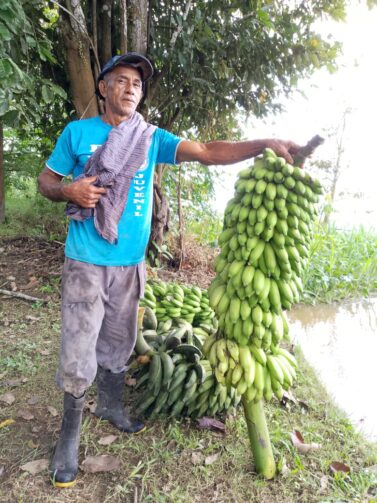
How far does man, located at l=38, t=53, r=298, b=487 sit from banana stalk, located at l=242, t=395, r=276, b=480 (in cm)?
94

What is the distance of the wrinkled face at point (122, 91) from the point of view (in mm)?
2348

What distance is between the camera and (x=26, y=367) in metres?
3.38

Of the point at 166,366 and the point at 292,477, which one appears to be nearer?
the point at 292,477

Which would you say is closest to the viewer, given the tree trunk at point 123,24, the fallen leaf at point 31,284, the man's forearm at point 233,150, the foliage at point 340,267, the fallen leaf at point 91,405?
the man's forearm at point 233,150

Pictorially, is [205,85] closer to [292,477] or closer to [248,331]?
[248,331]

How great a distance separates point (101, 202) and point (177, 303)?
1.89m

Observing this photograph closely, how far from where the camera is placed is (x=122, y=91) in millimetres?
2361

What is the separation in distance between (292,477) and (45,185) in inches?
91.5

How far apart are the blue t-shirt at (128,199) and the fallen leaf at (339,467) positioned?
1.83 meters

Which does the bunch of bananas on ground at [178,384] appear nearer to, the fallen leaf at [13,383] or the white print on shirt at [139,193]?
the fallen leaf at [13,383]


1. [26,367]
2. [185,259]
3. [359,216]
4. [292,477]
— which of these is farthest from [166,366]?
[359,216]

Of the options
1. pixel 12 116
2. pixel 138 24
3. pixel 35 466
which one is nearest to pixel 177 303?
pixel 35 466

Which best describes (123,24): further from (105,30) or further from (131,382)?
(131,382)

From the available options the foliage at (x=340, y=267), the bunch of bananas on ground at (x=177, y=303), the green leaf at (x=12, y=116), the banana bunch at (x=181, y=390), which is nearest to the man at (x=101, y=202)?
the banana bunch at (x=181, y=390)
